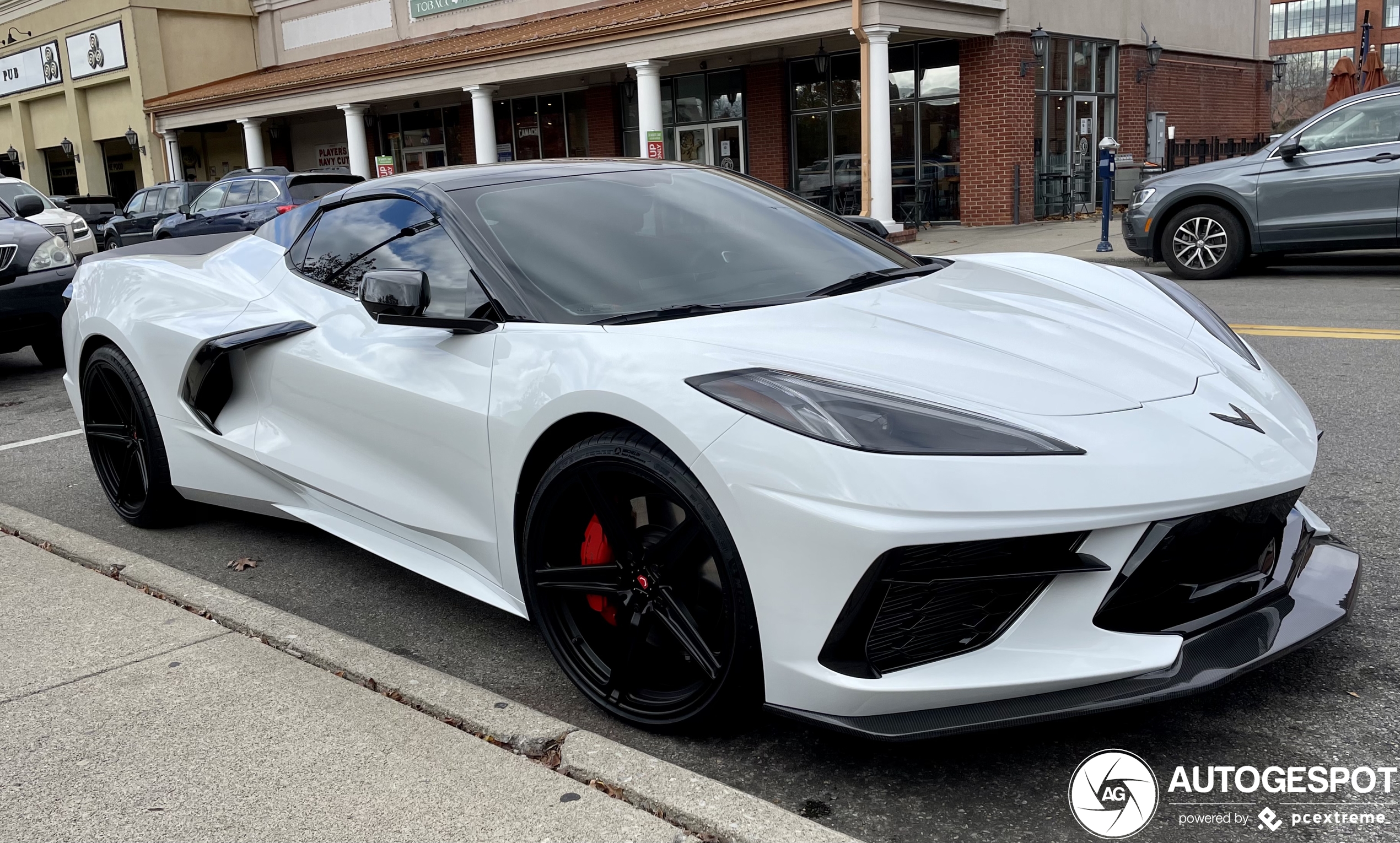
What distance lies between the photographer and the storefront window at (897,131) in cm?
2014

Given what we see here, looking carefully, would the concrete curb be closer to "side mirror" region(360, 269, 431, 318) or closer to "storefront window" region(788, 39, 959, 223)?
"side mirror" region(360, 269, 431, 318)

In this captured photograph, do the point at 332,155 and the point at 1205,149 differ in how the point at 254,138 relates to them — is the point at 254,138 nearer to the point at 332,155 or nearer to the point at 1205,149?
the point at 332,155

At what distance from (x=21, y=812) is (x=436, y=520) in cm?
116

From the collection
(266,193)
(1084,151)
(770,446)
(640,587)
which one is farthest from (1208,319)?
(1084,151)

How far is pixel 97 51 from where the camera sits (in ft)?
111

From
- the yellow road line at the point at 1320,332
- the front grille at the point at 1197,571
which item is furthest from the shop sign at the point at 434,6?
the front grille at the point at 1197,571

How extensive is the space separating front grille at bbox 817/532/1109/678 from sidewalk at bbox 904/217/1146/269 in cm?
1119

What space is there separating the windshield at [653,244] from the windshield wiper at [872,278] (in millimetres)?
31

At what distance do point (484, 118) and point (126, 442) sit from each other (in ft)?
64.6

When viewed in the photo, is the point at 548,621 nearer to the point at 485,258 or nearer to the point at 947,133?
the point at 485,258

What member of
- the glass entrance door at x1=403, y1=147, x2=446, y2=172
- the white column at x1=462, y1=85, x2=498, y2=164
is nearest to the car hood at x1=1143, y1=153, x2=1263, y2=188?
the white column at x1=462, y1=85, x2=498, y2=164

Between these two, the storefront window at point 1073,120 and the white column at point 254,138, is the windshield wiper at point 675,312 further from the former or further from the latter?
the white column at point 254,138

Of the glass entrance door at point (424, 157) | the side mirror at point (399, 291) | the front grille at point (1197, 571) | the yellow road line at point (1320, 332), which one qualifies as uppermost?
the glass entrance door at point (424, 157)

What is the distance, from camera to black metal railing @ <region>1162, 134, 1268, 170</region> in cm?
2339
